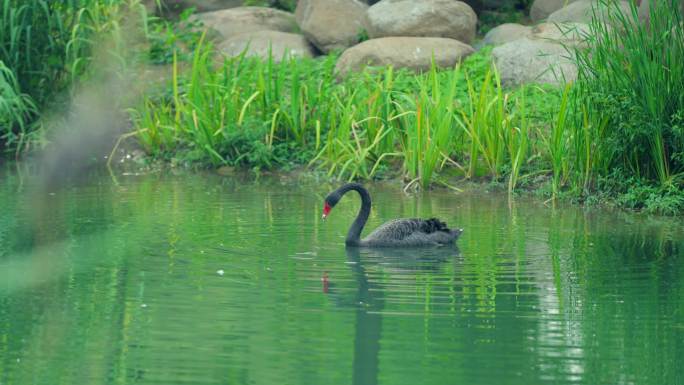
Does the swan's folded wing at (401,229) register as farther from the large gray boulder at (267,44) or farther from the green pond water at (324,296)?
A: the large gray boulder at (267,44)

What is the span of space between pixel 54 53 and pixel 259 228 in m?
5.75

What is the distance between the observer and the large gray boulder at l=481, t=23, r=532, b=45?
1797 centimetres

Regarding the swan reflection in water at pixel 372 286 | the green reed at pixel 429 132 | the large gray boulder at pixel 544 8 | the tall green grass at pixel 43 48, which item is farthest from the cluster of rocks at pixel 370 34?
the swan reflection in water at pixel 372 286

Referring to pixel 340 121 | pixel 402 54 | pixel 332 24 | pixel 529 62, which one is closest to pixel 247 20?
pixel 332 24

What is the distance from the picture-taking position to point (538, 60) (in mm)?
15984

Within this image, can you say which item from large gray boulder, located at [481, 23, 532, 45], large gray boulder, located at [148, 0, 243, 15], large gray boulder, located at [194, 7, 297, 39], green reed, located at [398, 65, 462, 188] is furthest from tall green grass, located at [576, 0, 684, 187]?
large gray boulder, located at [148, 0, 243, 15]

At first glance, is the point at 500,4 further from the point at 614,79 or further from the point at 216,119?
the point at 614,79

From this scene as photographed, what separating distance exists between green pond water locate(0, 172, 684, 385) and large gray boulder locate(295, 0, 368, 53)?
6.01 m

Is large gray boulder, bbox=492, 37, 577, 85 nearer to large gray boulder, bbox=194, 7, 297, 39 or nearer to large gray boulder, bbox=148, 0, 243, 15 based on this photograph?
large gray boulder, bbox=194, 7, 297, 39

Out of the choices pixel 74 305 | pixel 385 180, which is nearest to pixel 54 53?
pixel 385 180

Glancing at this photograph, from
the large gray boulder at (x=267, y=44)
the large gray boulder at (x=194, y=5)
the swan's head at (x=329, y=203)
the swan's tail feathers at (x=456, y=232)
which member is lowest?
the swan's tail feathers at (x=456, y=232)

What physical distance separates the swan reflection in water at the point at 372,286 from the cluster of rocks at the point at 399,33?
6034 millimetres

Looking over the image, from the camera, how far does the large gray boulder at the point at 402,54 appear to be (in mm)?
16875

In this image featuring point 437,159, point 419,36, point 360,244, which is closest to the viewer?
point 360,244
